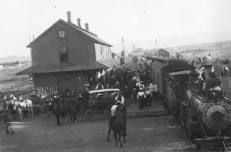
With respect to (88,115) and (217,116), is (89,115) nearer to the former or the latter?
(88,115)

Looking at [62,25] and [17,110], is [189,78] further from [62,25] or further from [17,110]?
[62,25]

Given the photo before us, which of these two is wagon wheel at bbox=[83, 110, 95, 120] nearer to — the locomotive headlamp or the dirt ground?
the dirt ground

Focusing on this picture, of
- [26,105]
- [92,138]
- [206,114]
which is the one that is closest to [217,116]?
[206,114]

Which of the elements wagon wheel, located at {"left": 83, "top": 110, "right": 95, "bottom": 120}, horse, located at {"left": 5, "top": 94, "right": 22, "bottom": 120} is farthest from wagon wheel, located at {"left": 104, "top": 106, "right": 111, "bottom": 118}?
horse, located at {"left": 5, "top": 94, "right": 22, "bottom": 120}

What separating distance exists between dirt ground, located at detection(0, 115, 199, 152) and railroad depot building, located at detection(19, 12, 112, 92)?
1260 centimetres

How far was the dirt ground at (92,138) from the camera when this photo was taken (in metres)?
15.0

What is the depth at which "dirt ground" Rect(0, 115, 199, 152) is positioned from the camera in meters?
15.0

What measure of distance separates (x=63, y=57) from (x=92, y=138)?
811 inches

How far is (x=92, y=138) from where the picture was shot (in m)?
17.4

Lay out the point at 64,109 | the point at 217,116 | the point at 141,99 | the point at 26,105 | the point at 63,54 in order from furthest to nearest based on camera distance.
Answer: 1. the point at 63,54
2. the point at 26,105
3. the point at 141,99
4. the point at 64,109
5. the point at 217,116

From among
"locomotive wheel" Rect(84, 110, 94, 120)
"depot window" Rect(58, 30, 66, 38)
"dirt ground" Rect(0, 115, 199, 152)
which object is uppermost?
"depot window" Rect(58, 30, 66, 38)

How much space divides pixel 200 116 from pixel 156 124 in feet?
20.7

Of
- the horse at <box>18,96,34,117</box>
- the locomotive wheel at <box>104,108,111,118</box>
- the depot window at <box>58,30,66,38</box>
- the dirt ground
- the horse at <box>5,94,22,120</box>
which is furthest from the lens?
the depot window at <box>58,30,66,38</box>

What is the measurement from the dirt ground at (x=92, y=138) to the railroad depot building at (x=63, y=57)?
41.3ft
